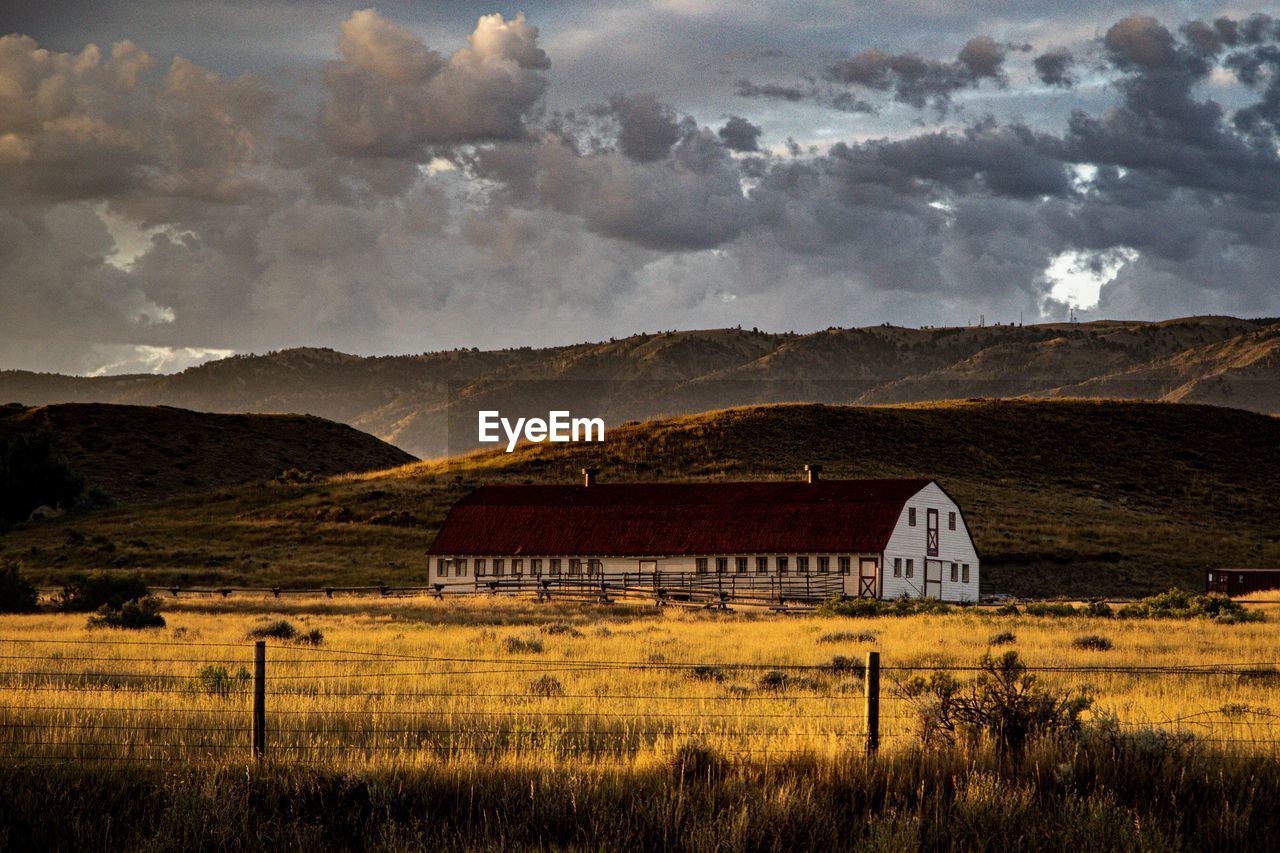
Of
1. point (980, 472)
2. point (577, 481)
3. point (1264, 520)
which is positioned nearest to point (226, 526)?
point (577, 481)

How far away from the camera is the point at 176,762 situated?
11.9 meters

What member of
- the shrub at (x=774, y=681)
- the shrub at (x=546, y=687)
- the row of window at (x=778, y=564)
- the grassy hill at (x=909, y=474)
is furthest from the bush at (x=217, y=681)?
the grassy hill at (x=909, y=474)

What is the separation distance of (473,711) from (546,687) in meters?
3.11

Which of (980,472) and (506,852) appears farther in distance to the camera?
(980,472)

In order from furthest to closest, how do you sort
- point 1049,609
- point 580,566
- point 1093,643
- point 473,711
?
point 580,566
point 1049,609
point 1093,643
point 473,711

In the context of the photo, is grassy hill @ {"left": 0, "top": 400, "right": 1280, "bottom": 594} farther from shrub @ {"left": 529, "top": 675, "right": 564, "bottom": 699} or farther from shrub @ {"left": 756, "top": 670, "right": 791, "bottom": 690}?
shrub @ {"left": 529, "top": 675, "right": 564, "bottom": 699}

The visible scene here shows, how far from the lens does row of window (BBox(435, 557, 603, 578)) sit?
67.6 metres

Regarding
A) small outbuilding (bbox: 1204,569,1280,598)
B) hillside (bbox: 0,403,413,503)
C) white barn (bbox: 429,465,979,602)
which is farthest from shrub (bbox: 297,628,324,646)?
hillside (bbox: 0,403,413,503)

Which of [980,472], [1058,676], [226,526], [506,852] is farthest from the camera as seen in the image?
[980,472]

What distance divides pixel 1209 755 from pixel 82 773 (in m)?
9.97

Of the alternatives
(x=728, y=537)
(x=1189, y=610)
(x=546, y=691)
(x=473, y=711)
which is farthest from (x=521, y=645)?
(x=728, y=537)

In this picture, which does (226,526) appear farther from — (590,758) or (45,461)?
(590,758)

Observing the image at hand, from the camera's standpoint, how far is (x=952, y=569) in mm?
66875

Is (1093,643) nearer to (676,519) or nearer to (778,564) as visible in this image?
(778,564)
